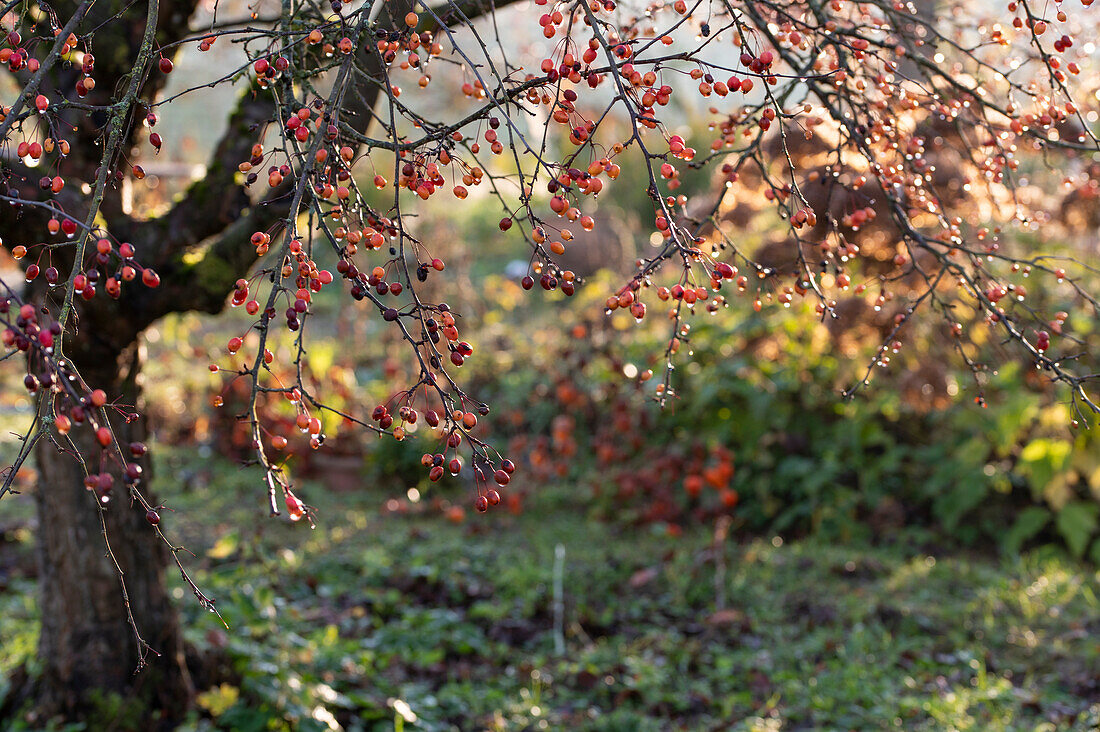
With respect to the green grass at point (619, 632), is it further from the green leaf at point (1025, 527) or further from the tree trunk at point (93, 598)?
the tree trunk at point (93, 598)

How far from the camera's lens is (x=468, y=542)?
541cm

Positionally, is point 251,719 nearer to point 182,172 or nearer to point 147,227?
point 147,227

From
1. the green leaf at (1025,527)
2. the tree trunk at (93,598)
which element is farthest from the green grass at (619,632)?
the tree trunk at (93,598)

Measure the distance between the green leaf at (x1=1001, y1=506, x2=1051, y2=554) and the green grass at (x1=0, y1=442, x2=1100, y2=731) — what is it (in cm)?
12

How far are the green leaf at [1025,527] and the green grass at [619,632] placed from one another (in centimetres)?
12

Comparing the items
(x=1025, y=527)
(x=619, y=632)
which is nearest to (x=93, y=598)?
(x=619, y=632)

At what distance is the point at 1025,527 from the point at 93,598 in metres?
4.78

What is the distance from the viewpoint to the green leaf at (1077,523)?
192 inches

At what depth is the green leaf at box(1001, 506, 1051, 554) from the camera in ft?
16.8

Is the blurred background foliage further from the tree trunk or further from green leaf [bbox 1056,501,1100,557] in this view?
the tree trunk

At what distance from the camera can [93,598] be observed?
2951mm

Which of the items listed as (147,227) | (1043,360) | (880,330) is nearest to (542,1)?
(1043,360)

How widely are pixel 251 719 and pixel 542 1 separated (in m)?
2.50

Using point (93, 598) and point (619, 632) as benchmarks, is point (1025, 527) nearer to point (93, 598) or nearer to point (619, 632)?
point (619, 632)
